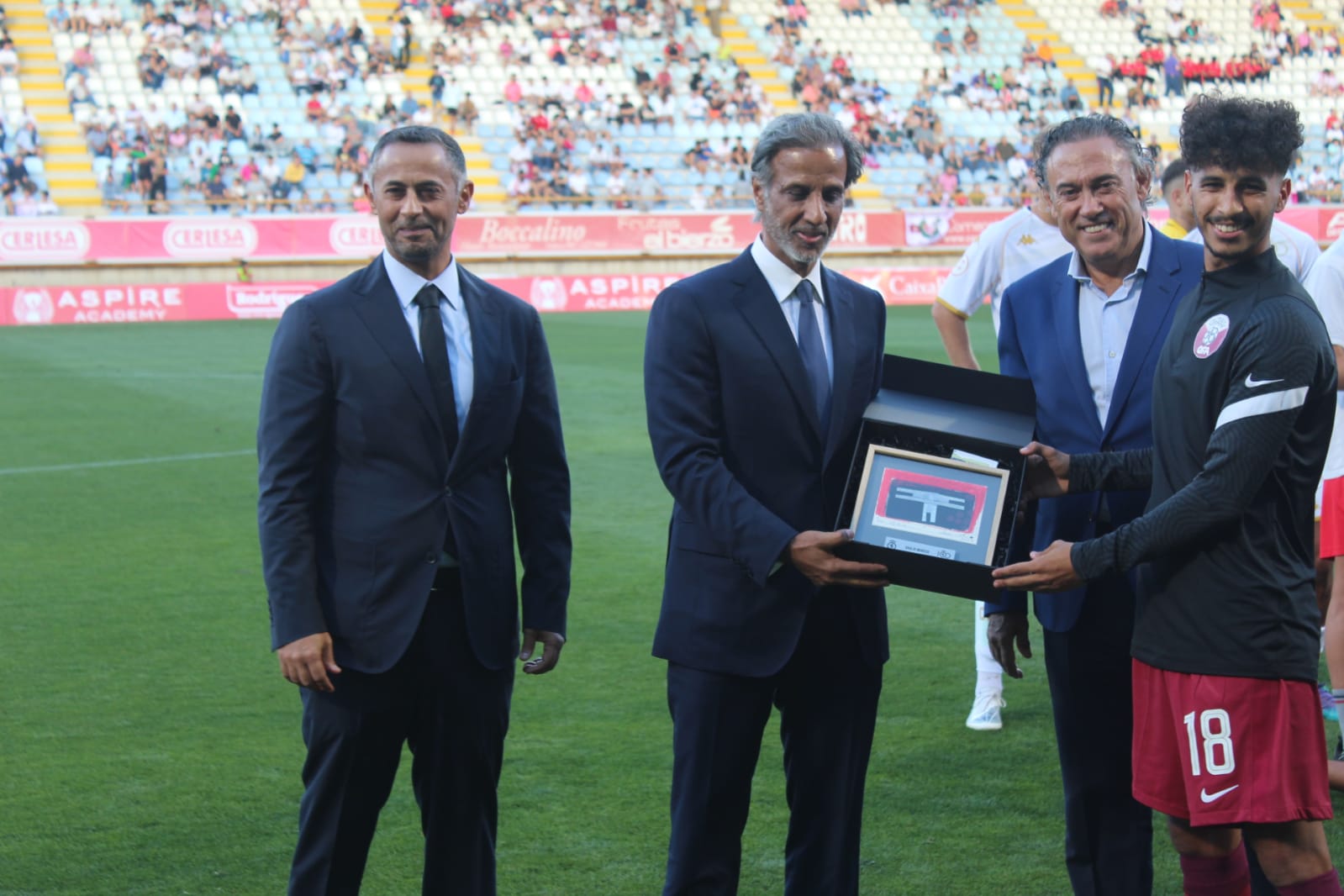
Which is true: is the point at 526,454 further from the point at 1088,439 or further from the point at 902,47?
the point at 902,47

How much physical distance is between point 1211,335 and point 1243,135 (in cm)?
41

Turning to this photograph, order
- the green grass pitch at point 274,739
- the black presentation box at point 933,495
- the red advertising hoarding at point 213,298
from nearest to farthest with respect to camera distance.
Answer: the black presentation box at point 933,495, the green grass pitch at point 274,739, the red advertising hoarding at point 213,298

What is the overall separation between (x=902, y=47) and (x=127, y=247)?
19.7 meters

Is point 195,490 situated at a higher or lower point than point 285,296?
lower

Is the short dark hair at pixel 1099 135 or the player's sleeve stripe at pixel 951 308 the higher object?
the short dark hair at pixel 1099 135

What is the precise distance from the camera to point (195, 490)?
9.96m

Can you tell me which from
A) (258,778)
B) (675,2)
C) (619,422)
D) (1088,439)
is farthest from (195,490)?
(675,2)

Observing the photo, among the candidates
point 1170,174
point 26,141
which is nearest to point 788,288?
point 1170,174

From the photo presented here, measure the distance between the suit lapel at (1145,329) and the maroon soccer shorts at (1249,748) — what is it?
71 cm

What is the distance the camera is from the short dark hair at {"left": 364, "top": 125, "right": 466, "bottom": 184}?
3.32 metres

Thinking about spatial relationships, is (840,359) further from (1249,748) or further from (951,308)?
(951,308)

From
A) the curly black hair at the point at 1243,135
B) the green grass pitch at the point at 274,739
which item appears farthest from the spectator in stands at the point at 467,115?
the curly black hair at the point at 1243,135

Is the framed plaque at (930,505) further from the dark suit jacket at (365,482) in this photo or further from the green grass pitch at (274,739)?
the dark suit jacket at (365,482)

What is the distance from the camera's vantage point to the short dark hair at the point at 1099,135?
332cm
